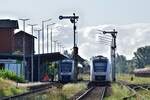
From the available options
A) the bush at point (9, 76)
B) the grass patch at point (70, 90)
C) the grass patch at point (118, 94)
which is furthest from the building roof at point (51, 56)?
the grass patch at point (118, 94)

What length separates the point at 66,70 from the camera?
252 ft

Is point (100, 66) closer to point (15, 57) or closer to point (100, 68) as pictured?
point (100, 68)

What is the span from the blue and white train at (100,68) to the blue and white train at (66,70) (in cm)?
852

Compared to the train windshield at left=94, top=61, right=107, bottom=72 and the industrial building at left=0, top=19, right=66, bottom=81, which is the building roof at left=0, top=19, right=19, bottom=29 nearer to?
the industrial building at left=0, top=19, right=66, bottom=81

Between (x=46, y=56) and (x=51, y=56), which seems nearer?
(x=51, y=56)

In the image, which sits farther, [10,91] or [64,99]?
[10,91]

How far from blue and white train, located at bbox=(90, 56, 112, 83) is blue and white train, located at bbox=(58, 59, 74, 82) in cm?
852

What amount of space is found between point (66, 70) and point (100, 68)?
9.69m

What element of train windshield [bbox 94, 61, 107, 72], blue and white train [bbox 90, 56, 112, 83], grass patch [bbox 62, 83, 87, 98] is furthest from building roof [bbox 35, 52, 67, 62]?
grass patch [bbox 62, 83, 87, 98]

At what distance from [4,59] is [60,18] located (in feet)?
31.3

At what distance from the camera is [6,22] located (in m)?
94.9

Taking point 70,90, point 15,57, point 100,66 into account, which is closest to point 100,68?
point 100,66

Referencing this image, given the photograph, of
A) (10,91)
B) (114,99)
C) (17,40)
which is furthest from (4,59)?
(17,40)

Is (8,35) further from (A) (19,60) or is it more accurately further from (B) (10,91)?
(B) (10,91)
